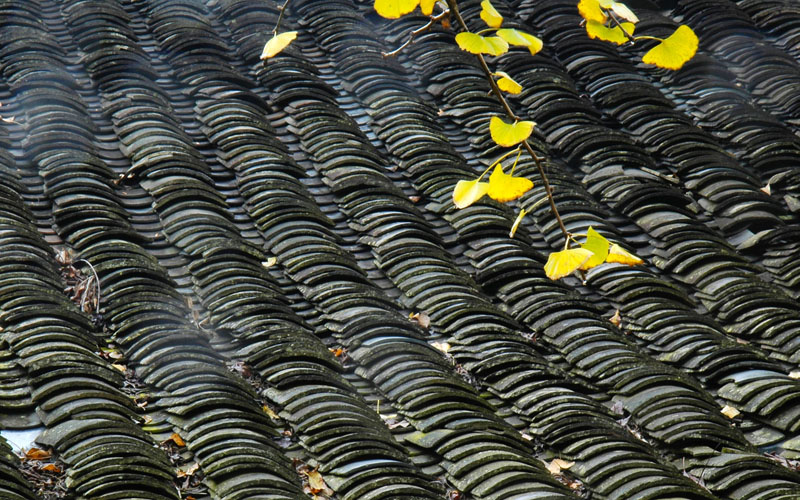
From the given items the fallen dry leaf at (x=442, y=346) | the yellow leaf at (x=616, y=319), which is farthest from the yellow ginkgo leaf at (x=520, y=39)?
the yellow leaf at (x=616, y=319)

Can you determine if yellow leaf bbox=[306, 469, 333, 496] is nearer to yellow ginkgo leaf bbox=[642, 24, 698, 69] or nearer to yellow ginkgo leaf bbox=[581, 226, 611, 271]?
yellow ginkgo leaf bbox=[581, 226, 611, 271]

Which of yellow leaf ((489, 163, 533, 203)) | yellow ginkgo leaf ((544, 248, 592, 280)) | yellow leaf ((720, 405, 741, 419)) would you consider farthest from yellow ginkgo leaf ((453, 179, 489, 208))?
yellow leaf ((720, 405, 741, 419))

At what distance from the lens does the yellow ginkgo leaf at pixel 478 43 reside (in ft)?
10.3

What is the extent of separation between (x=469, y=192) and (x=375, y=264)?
1837 mm

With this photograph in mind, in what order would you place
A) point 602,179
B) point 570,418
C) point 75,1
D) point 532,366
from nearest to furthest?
point 570,418, point 532,366, point 602,179, point 75,1

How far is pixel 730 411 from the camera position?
14.1ft

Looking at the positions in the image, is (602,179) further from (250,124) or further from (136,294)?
(136,294)

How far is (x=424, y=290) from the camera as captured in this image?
4855mm

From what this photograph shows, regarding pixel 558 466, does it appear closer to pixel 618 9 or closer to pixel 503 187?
pixel 503 187

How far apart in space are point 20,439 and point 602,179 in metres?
3.69

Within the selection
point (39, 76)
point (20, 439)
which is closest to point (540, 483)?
point (20, 439)

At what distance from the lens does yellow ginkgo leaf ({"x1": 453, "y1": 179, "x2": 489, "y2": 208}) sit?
128 inches

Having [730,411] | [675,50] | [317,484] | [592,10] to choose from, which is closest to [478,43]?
[592,10]

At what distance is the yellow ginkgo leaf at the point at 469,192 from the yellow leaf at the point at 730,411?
5.88 ft
